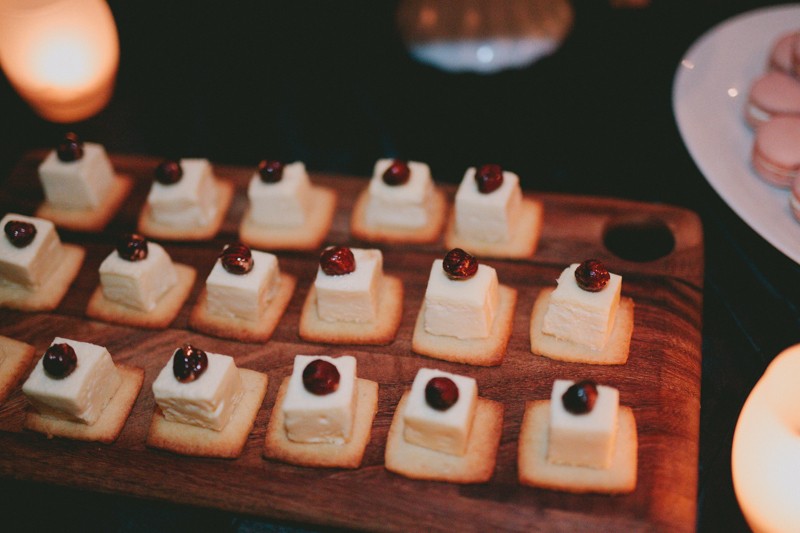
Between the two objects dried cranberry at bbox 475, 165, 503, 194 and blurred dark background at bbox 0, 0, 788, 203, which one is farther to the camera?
blurred dark background at bbox 0, 0, 788, 203

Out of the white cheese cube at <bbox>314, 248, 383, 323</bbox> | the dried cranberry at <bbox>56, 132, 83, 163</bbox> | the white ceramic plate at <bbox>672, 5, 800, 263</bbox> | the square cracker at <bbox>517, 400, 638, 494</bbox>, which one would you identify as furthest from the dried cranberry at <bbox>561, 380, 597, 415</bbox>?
the dried cranberry at <bbox>56, 132, 83, 163</bbox>

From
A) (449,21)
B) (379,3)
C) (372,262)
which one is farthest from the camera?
(379,3)

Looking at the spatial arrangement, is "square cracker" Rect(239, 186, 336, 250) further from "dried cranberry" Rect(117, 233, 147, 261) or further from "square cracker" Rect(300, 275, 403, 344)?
"dried cranberry" Rect(117, 233, 147, 261)

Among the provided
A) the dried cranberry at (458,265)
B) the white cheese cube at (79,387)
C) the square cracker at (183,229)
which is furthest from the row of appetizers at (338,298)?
the white cheese cube at (79,387)

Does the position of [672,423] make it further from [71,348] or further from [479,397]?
[71,348]

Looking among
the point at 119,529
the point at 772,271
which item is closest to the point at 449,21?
the point at 772,271

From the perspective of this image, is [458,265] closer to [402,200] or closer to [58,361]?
[402,200]
